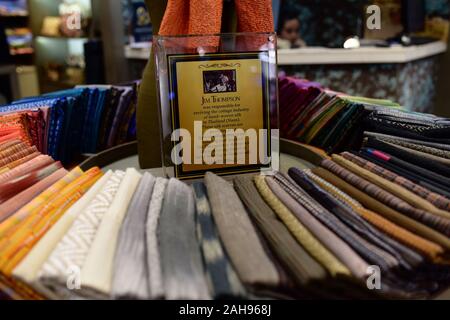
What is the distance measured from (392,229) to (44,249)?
50 cm

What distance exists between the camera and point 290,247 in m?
0.62

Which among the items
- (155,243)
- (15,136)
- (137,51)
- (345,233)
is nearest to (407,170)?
(345,233)

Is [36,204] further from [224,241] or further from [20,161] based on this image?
[224,241]

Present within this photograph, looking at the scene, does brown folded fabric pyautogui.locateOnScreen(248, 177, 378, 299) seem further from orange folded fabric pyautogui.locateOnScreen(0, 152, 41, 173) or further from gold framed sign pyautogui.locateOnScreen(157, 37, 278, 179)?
orange folded fabric pyautogui.locateOnScreen(0, 152, 41, 173)

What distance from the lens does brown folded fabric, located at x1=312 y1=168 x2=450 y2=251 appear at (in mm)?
628

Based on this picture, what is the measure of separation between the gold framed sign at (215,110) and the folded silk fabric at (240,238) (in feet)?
0.54

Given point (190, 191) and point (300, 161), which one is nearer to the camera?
point (190, 191)

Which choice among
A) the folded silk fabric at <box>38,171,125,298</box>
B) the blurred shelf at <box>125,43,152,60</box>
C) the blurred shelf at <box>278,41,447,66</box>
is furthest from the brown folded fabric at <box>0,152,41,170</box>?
the blurred shelf at <box>125,43,152,60</box>

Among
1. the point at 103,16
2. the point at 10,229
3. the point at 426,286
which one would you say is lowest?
the point at 426,286

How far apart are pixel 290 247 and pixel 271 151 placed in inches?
15.7

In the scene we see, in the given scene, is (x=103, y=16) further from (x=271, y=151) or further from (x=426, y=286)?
(x=426, y=286)

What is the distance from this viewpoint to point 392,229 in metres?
0.67

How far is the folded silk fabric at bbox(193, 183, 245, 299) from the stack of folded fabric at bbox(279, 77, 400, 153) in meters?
0.60
